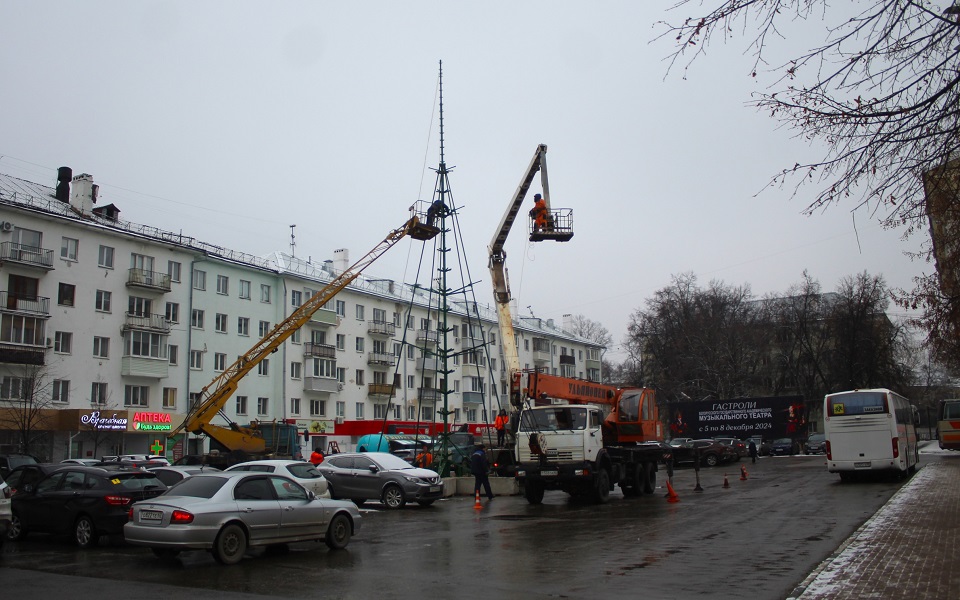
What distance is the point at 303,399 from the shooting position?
195ft

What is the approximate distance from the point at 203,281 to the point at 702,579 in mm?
48809

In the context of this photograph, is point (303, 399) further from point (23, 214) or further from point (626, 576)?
point (626, 576)

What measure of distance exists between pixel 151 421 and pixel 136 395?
2020 millimetres

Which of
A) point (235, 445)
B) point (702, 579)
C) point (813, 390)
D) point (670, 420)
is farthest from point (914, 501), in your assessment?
point (813, 390)

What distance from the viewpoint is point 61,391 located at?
146 ft

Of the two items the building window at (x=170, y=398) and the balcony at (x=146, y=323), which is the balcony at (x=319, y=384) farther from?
the balcony at (x=146, y=323)

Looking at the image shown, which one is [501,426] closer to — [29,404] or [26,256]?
[29,404]

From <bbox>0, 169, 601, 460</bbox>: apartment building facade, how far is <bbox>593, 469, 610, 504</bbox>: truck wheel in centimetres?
941

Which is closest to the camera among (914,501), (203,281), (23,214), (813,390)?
(914,501)

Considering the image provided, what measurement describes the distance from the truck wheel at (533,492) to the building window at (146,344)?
32896 mm

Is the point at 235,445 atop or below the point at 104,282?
below

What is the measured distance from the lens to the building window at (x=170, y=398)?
50.3 metres

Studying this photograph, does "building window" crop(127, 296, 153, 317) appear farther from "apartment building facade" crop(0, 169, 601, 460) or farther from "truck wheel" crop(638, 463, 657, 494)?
"truck wheel" crop(638, 463, 657, 494)

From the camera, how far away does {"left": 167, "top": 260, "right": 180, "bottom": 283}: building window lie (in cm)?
5188
